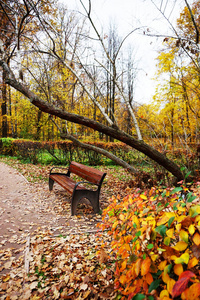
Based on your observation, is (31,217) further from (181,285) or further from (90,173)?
(181,285)

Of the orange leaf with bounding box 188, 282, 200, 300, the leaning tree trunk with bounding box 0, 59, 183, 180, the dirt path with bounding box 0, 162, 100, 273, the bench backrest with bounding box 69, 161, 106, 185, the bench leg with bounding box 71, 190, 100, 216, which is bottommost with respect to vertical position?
the dirt path with bounding box 0, 162, 100, 273

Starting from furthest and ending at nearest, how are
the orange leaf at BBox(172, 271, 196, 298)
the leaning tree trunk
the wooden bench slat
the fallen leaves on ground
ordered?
the wooden bench slat, the leaning tree trunk, the fallen leaves on ground, the orange leaf at BBox(172, 271, 196, 298)

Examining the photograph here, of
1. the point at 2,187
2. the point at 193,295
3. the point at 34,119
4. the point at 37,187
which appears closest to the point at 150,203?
the point at 193,295

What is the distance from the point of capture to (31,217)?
411 centimetres

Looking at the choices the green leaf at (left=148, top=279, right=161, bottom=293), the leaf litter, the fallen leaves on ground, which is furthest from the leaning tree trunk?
the green leaf at (left=148, top=279, right=161, bottom=293)

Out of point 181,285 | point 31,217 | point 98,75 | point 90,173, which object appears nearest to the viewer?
point 181,285

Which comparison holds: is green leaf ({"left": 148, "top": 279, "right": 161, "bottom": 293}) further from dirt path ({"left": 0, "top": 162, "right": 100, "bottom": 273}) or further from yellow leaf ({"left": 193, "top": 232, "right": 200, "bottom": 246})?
dirt path ({"left": 0, "top": 162, "right": 100, "bottom": 273})

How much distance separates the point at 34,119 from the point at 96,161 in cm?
897

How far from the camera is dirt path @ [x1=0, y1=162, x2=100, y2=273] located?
126 inches

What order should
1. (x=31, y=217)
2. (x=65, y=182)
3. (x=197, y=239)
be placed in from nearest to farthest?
(x=197, y=239)
(x=31, y=217)
(x=65, y=182)

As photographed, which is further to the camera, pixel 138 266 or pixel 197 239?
pixel 138 266

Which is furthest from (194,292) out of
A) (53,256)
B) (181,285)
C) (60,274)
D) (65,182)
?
(65,182)

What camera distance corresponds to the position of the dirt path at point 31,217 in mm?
3195

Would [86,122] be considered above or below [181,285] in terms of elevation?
above
